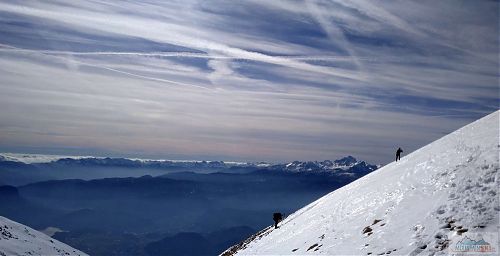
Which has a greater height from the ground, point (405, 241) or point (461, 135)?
point (461, 135)

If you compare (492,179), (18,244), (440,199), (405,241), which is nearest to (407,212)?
(440,199)

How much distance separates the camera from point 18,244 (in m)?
53.1

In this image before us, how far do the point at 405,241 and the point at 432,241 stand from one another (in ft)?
4.20

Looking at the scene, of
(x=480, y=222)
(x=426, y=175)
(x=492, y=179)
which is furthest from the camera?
(x=426, y=175)

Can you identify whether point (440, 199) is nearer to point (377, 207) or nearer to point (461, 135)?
point (377, 207)

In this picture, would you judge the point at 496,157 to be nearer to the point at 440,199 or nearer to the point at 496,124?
the point at 440,199

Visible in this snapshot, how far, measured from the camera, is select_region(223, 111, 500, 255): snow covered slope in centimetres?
1642

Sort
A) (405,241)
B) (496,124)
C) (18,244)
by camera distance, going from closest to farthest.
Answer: (405,241) → (496,124) → (18,244)

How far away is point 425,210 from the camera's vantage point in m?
19.0

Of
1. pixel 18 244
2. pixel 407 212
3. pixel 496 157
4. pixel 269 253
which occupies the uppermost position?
pixel 496 157

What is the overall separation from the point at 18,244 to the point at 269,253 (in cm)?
4368

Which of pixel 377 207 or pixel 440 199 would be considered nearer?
pixel 440 199

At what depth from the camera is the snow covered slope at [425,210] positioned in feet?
53.9

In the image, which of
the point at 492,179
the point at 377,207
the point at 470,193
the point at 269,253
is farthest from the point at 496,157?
the point at 269,253
